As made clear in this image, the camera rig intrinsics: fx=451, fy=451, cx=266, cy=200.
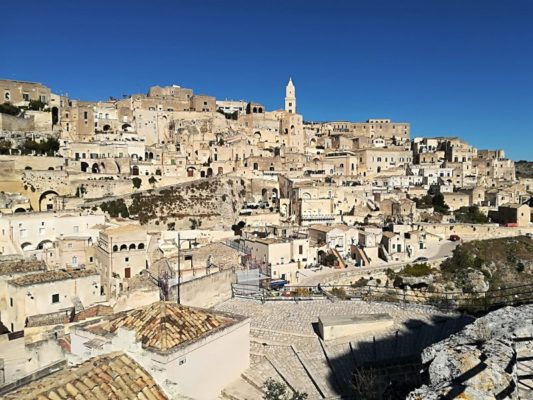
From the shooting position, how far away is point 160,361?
6516mm

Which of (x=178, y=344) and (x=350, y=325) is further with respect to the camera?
(x=350, y=325)

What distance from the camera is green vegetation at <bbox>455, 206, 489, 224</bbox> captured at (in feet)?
131

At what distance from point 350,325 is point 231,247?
52.5 feet

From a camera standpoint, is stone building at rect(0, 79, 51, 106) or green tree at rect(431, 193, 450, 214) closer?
green tree at rect(431, 193, 450, 214)

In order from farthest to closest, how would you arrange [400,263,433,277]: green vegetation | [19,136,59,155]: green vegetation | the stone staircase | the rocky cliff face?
[19,136,59,155]: green vegetation < [400,263,433,277]: green vegetation < the stone staircase < the rocky cliff face

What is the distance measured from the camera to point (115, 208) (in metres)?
33.3

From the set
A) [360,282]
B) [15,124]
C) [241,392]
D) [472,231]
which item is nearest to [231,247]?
[360,282]

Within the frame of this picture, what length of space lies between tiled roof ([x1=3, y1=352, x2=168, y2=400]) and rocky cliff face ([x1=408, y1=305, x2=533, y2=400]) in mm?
3814

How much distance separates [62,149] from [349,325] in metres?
Result: 35.3

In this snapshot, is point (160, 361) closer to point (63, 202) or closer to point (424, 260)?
point (424, 260)

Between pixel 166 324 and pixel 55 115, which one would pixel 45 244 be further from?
pixel 55 115

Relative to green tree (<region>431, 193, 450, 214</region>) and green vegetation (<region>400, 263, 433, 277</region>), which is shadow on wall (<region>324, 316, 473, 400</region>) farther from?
green tree (<region>431, 193, 450, 214</region>)

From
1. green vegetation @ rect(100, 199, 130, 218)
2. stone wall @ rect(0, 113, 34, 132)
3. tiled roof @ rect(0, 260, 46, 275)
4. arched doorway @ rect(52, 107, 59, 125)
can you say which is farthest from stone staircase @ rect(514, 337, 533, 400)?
arched doorway @ rect(52, 107, 59, 125)

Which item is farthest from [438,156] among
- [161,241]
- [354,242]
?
[161,241]
